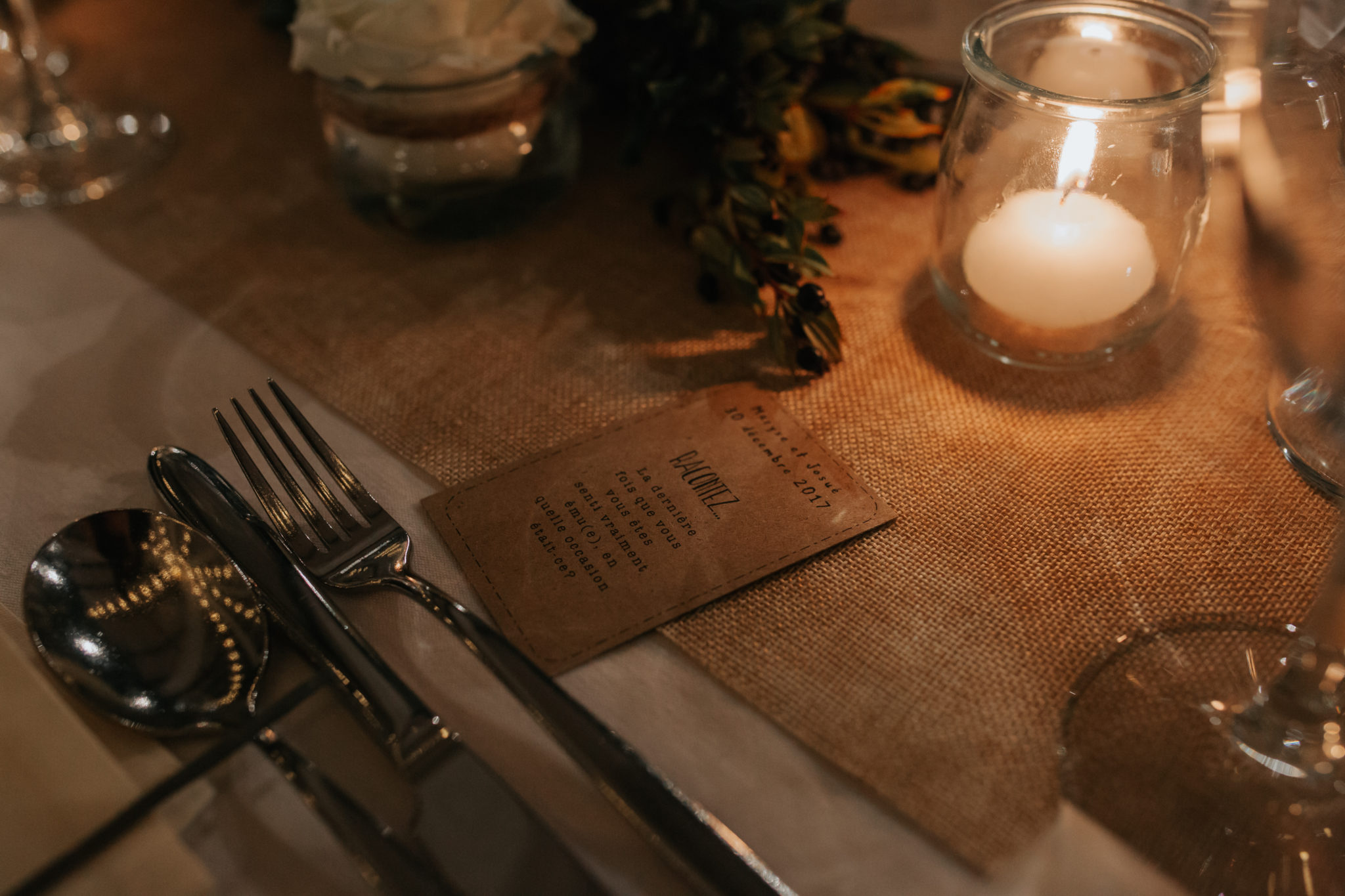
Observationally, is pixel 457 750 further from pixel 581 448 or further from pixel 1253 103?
pixel 1253 103

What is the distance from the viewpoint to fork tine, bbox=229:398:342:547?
0.44 meters

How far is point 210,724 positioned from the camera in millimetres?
370

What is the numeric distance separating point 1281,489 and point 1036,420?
0.42 feet

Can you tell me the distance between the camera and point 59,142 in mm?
779

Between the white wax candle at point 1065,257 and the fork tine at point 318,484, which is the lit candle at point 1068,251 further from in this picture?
the fork tine at point 318,484

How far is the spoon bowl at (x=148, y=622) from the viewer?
370mm

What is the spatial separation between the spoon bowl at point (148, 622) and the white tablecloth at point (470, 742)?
0.08 feet

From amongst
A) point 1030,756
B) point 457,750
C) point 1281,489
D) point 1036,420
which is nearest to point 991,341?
point 1036,420

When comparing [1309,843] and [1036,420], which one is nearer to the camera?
[1309,843]

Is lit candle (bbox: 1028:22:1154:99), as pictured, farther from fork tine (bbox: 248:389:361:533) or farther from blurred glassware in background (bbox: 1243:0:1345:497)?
fork tine (bbox: 248:389:361:533)

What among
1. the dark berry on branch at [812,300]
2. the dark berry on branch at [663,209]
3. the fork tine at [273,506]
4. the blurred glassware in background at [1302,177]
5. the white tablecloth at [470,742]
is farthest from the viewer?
the dark berry on branch at [663,209]

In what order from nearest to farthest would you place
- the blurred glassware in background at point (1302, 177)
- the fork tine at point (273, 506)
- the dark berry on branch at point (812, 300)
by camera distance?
1. the blurred glassware in background at point (1302, 177)
2. the fork tine at point (273, 506)
3. the dark berry on branch at point (812, 300)

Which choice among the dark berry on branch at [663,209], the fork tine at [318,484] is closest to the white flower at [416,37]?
the dark berry on branch at [663,209]

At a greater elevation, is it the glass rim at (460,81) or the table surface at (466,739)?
the glass rim at (460,81)
